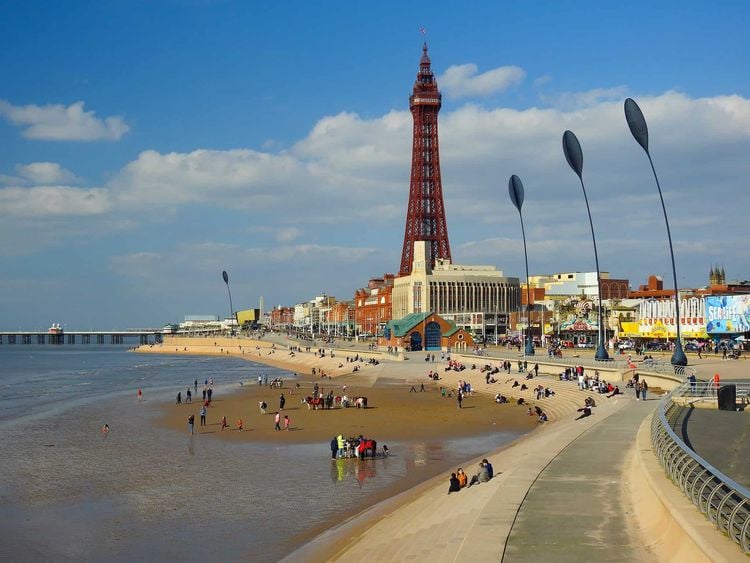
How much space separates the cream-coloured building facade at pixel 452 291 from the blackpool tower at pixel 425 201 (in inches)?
133

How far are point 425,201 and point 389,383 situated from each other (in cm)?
7938

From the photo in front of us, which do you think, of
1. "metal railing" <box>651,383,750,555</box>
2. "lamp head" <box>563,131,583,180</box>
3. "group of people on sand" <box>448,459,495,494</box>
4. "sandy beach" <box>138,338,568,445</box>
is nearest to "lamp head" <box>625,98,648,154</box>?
"lamp head" <box>563,131,583,180</box>

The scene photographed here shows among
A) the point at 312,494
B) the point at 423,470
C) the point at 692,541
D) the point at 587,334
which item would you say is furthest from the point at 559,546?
the point at 587,334

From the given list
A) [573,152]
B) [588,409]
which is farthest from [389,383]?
[588,409]

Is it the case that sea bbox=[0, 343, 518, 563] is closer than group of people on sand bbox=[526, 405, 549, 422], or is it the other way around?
sea bbox=[0, 343, 518, 563]

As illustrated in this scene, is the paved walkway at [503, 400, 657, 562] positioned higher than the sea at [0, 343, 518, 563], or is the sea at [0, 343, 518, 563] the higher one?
the paved walkway at [503, 400, 657, 562]

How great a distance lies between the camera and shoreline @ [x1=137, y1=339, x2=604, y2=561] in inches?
561

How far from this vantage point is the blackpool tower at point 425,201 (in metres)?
130

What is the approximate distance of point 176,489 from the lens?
19922 mm

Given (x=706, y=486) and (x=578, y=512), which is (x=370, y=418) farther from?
(x=706, y=486)

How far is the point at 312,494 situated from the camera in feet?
62.2

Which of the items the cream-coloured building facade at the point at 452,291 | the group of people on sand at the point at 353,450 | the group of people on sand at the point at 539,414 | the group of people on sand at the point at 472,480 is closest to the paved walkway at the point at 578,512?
the group of people on sand at the point at 472,480

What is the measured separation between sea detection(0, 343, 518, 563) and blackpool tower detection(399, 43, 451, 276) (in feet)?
323

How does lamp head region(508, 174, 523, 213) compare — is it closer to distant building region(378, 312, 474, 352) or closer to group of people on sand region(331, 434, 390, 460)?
distant building region(378, 312, 474, 352)
